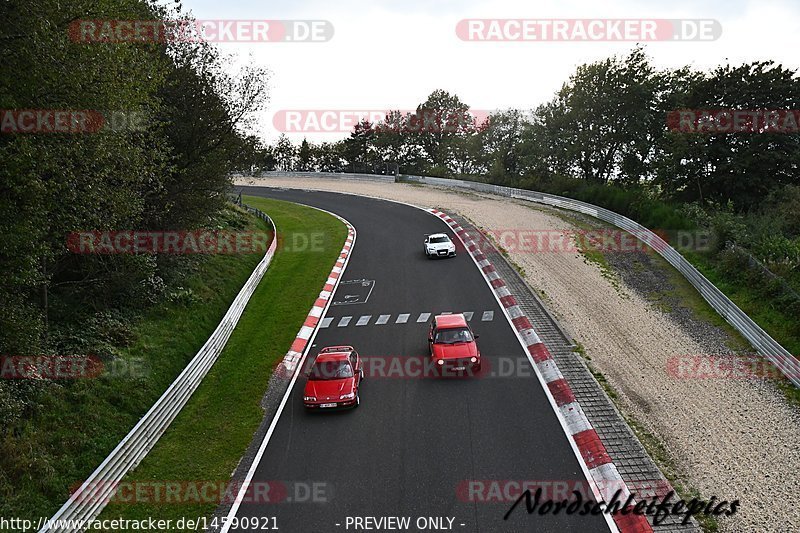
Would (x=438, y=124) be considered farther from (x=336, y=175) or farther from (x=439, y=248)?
(x=439, y=248)

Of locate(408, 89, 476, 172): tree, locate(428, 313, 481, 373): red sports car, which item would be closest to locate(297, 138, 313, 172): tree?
locate(408, 89, 476, 172): tree

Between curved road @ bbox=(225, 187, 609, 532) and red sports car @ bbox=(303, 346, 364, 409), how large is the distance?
44 cm

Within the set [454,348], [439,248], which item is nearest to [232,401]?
[454,348]

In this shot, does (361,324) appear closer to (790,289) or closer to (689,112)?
(790,289)

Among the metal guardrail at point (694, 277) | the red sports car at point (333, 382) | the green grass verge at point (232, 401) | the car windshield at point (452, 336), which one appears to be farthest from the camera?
the metal guardrail at point (694, 277)

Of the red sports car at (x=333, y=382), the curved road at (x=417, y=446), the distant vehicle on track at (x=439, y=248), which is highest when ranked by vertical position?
the distant vehicle on track at (x=439, y=248)

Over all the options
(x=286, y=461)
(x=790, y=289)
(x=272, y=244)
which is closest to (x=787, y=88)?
(x=790, y=289)

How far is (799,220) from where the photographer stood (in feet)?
89.4

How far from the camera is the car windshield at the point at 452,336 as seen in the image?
17.1 m

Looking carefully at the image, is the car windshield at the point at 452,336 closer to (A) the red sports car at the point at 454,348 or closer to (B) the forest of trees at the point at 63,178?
(A) the red sports car at the point at 454,348

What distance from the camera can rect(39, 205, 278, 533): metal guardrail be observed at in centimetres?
1096

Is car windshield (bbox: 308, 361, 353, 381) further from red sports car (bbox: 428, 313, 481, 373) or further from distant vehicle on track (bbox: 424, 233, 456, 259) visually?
distant vehicle on track (bbox: 424, 233, 456, 259)

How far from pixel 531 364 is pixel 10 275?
14305 millimetres

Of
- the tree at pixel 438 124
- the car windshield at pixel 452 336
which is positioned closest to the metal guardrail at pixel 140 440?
the car windshield at pixel 452 336
